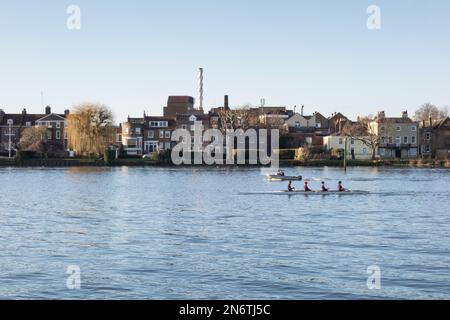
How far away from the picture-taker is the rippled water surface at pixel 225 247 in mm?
22516

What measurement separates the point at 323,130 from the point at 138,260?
131381 mm

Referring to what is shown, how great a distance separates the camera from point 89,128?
4951 inches

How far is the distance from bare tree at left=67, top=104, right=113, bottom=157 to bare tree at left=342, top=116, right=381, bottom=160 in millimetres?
48312

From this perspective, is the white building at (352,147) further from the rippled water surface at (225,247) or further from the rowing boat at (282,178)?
the rippled water surface at (225,247)

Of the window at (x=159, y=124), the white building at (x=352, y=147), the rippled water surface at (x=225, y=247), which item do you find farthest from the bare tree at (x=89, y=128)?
the rippled water surface at (x=225, y=247)

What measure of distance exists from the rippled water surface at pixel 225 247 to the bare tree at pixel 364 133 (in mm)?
74134

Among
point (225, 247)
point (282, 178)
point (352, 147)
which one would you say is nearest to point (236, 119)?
point (352, 147)

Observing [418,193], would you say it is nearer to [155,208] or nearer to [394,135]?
[155,208]

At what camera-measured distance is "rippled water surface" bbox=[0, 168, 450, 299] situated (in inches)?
886

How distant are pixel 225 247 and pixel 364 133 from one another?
352ft

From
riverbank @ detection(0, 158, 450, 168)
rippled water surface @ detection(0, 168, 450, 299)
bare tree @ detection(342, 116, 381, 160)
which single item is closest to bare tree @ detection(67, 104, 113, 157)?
riverbank @ detection(0, 158, 450, 168)

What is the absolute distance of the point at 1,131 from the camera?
152m

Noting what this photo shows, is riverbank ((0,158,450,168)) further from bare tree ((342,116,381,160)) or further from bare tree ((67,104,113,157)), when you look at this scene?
bare tree ((342,116,381,160))

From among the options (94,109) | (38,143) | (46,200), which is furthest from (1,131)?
(46,200)
